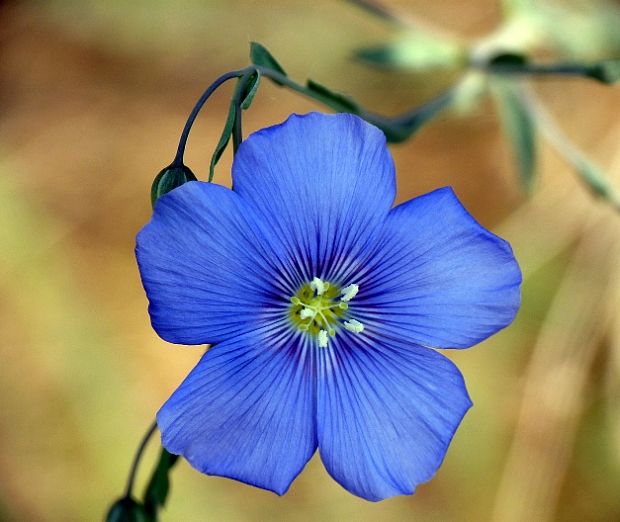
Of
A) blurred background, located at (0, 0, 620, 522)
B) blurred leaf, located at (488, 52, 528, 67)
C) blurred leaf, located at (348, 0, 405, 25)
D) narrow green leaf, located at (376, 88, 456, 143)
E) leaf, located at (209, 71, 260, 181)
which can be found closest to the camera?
leaf, located at (209, 71, 260, 181)

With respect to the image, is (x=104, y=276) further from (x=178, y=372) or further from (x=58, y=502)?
(x=58, y=502)

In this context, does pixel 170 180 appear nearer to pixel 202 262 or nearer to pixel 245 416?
pixel 202 262

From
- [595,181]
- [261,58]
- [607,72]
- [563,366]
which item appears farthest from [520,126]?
[261,58]

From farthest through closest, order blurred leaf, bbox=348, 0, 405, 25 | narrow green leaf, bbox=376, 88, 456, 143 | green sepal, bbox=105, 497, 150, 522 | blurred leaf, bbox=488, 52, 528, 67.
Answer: blurred leaf, bbox=348, 0, 405, 25 < blurred leaf, bbox=488, 52, 528, 67 < narrow green leaf, bbox=376, 88, 456, 143 < green sepal, bbox=105, 497, 150, 522

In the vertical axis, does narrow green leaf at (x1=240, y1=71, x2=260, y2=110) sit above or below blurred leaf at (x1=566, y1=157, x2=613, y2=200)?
below

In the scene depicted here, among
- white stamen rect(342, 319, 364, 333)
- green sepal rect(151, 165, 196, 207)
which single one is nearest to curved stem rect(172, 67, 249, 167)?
green sepal rect(151, 165, 196, 207)

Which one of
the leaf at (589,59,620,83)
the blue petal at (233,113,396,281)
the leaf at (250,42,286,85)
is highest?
the leaf at (589,59,620,83)

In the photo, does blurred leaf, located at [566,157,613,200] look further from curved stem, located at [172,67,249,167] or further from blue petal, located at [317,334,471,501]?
curved stem, located at [172,67,249,167]
